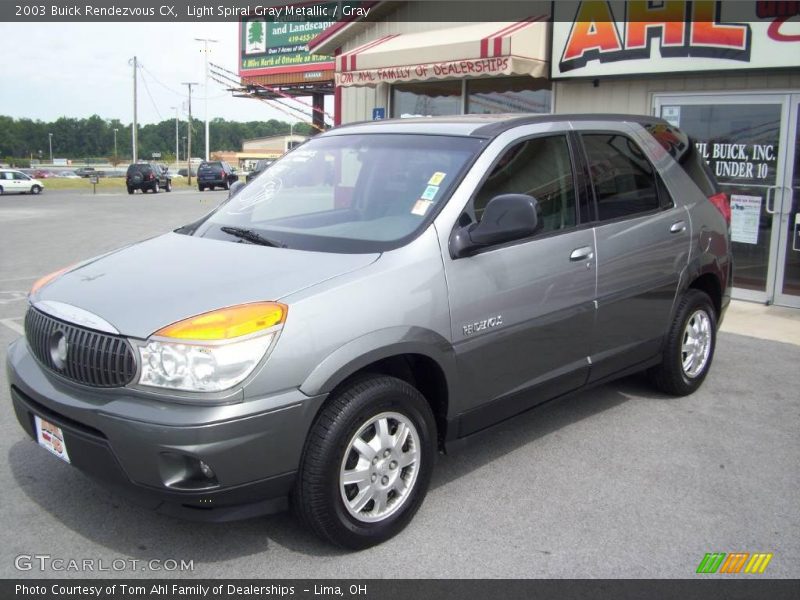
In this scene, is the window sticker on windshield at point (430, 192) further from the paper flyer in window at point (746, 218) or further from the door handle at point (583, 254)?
the paper flyer in window at point (746, 218)

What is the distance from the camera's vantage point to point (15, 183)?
37.7 m

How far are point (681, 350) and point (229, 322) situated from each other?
3.46m

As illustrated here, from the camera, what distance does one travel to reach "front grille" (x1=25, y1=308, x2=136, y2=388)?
3041 mm

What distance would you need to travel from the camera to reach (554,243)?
4.17 m

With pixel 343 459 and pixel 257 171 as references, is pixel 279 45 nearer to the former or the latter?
pixel 257 171

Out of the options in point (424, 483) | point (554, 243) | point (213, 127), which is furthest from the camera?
point (213, 127)

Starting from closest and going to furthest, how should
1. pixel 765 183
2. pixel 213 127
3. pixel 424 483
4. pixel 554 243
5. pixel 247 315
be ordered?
pixel 247 315, pixel 424 483, pixel 554 243, pixel 765 183, pixel 213 127

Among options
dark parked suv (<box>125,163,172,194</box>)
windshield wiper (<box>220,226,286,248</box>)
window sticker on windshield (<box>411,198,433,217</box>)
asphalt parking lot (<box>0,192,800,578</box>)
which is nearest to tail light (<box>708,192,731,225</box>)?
asphalt parking lot (<box>0,192,800,578</box>)

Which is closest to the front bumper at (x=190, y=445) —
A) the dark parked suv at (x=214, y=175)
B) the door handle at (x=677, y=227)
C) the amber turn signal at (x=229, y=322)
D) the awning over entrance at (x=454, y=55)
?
the amber turn signal at (x=229, y=322)

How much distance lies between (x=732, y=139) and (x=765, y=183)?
616mm

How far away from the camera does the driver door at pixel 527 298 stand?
3736 millimetres

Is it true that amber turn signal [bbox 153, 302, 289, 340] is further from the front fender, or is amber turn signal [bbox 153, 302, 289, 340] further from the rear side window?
the rear side window

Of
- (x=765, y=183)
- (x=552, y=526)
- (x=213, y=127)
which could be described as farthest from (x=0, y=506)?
(x=213, y=127)
